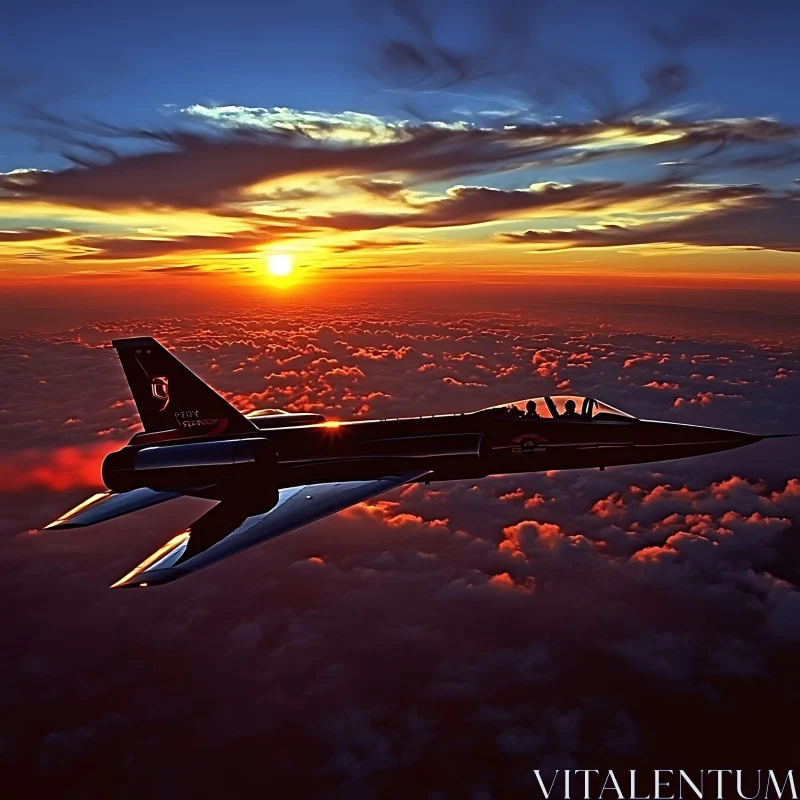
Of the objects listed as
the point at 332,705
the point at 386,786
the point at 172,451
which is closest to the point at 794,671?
the point at 386,786

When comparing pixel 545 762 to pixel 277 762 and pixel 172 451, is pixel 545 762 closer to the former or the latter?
pixel 277 762

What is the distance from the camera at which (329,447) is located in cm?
2453

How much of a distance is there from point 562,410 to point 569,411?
322 mm

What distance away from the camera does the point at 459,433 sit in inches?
960

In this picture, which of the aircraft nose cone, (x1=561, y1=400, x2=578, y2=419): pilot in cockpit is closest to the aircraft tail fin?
(x1=561, y1=400, x2=578, y2=419): pilot in cockpit

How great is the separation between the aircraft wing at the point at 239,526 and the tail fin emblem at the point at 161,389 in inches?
260

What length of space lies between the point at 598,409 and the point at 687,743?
120 feet

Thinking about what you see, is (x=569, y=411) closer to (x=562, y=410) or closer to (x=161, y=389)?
(x=562, y=410)

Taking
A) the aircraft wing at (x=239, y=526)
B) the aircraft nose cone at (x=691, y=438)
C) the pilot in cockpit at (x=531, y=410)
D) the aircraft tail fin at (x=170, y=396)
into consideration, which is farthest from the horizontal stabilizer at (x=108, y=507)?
the aircraft nose cone at (x=691, y=438)

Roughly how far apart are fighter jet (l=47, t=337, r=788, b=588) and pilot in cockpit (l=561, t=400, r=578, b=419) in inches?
1.8

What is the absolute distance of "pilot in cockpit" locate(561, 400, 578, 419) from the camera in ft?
80.8

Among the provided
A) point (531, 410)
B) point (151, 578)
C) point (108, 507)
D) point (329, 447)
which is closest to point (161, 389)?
point (108, 507)

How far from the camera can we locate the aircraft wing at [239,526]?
15.4 metres

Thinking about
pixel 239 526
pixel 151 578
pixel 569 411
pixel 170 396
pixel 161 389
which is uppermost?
pixel 161 389
